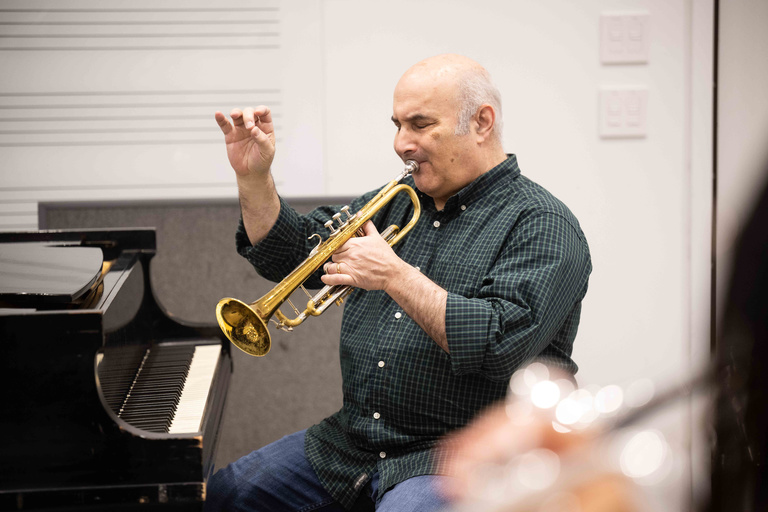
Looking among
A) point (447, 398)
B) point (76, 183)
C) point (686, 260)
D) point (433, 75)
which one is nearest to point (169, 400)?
point (447, 398)

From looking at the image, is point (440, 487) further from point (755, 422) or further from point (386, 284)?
point (755, 422)

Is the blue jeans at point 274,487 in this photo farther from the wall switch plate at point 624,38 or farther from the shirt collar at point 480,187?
the wall switch plate at point 624,38

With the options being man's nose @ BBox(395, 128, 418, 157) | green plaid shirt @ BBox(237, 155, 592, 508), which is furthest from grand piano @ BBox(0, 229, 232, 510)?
man's nose @ BBox(395, 128, 418, 157)

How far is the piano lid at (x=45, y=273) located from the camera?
130cm

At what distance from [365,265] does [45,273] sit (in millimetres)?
656

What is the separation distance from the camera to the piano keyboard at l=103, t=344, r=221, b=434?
1.44m

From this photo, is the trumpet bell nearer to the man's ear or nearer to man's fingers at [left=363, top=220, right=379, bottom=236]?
man's fingers at [left=363, top=220, right=379, bottom=236]

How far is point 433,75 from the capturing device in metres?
1.79

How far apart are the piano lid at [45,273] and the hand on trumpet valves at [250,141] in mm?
401

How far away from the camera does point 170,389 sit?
163cm

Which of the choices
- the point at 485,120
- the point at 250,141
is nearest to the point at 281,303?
the point at 250,141

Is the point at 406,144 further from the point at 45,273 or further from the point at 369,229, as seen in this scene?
the point at 45,273

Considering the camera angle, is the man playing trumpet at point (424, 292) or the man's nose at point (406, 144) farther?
the man's nose at point (406, 144)

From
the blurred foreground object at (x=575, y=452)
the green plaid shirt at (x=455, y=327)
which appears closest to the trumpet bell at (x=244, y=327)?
the green plaid shirt at (x=455, y=327)
